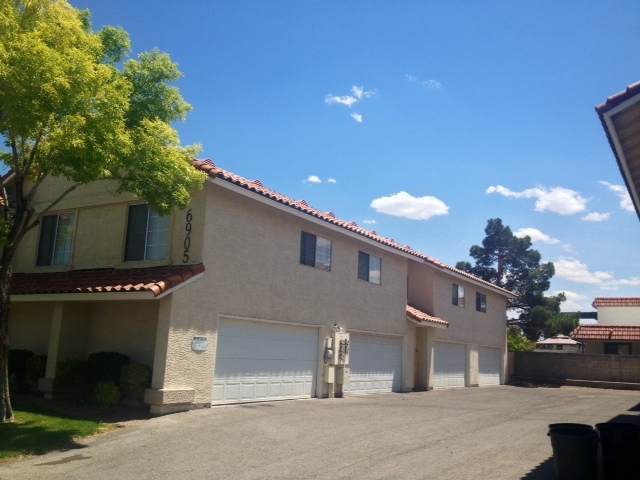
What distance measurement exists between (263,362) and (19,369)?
631 centimetres

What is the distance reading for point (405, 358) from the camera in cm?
2180

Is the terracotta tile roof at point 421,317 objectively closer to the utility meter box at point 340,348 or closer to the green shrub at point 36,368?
the utility meter box at point 340,348

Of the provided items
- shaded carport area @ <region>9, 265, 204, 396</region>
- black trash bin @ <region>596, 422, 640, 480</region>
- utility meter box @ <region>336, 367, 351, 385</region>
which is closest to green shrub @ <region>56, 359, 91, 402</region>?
shaded carport area @ <region>9, 265, 204, 396</region>

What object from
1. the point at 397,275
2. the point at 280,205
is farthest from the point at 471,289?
the point at 280,205

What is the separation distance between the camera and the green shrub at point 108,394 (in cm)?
1227

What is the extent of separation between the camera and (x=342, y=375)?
17.4 metres

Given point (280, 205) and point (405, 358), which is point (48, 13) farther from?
point (405, 358)

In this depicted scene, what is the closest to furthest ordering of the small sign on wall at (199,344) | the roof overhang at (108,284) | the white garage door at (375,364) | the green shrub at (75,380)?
the roof overhang at (108,284), the small sign on wall at (199,344), the green shrub at (75,380), the white garage door at (375,364)

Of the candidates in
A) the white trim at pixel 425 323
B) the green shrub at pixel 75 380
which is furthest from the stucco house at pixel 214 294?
the white trim at pixel 425 323

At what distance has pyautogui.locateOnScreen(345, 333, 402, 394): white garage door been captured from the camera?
19062mm

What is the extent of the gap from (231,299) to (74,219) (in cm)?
596

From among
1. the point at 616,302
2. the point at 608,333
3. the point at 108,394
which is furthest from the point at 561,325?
the point at 108,394

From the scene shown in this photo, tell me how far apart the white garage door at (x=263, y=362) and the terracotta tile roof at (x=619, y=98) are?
9772 millimetres

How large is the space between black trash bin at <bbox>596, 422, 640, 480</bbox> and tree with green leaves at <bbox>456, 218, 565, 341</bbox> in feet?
114
